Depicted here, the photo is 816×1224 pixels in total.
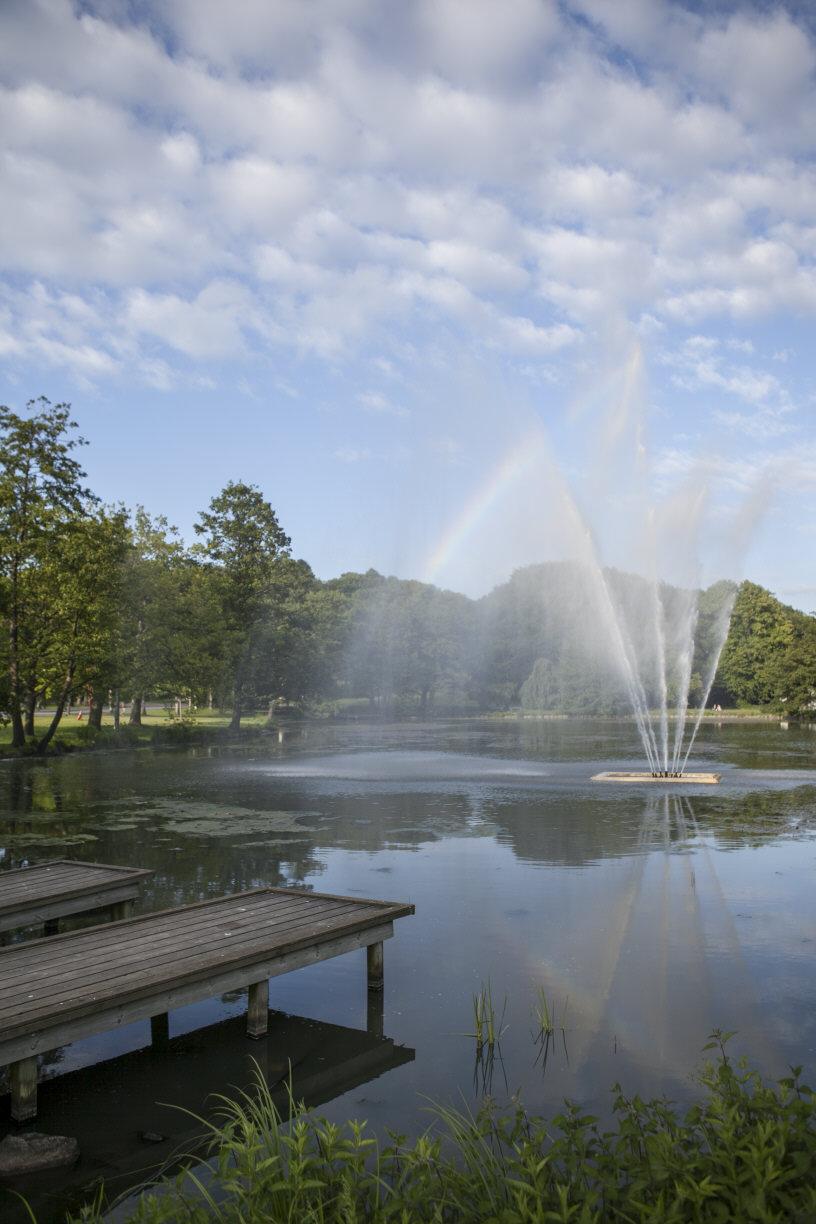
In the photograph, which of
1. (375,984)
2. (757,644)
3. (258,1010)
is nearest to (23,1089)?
(258,1010)

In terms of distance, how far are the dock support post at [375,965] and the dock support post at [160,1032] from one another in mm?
1975

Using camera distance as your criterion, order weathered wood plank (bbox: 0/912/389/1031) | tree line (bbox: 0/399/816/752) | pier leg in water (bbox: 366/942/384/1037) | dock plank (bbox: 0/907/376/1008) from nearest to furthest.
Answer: weathered wood plank (bbox: 0/912/389/1031), dock plank (bbox: 0/907/376/1008), pier leg in water (bbox: 366/942/384/1037), tree line (bbox: 0/399/816/752)

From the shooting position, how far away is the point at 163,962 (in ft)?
27.0

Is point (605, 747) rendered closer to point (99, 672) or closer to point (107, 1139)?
point (99, 672)

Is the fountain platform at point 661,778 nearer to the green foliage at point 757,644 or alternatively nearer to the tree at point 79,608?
the tree at point 79,608

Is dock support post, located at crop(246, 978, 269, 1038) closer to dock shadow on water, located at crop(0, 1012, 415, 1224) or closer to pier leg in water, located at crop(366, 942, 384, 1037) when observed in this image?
dock shadow on water, located at crop(0, 1012, 415, 1224)

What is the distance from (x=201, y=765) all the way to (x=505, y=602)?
76.8 metres

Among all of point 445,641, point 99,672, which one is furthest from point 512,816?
point 445,641

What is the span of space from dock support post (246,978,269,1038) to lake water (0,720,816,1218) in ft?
0.46

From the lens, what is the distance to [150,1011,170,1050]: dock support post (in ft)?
28.1

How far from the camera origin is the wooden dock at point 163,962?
704 centimetres

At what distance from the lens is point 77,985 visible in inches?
301

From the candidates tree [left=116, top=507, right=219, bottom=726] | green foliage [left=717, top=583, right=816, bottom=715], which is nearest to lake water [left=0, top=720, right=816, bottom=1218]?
tree [left=116, top=507, right=219, bottom=726]

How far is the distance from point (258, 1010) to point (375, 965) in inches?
62.1
